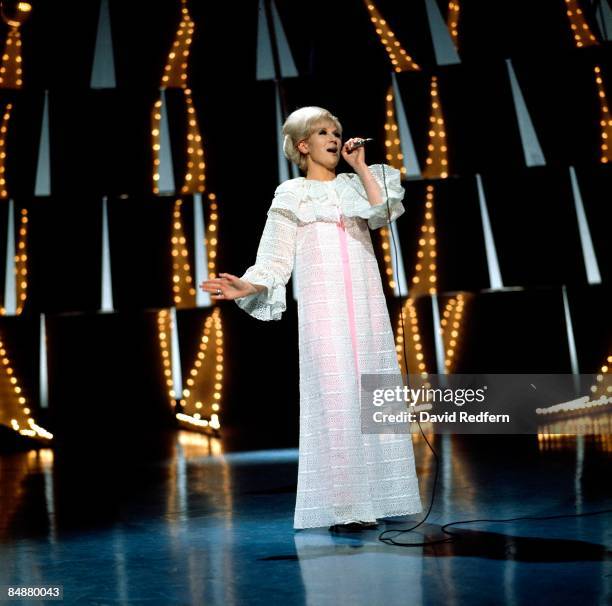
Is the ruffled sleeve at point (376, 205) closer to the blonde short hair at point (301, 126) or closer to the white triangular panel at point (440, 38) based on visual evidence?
the blonde short hair at point (301, 126)

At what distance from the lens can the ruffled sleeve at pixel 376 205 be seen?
2.91 m

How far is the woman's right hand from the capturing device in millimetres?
2752

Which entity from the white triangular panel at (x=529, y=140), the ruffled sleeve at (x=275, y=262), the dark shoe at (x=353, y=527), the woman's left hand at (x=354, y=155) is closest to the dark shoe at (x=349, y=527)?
the dark shoe at (x=353, y=527)

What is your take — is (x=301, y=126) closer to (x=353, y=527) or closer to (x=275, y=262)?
(x=275, y=262)

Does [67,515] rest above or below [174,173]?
below

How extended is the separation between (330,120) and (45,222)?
412 centimetres

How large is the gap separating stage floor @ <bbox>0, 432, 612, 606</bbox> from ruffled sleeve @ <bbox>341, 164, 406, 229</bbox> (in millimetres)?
1001

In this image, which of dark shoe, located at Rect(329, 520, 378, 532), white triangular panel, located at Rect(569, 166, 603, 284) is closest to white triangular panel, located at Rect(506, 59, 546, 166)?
white triangular panel, located at Rect(569, 166, 603, 284)

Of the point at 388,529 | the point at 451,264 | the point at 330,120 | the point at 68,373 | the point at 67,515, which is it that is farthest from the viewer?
the point at 68,373

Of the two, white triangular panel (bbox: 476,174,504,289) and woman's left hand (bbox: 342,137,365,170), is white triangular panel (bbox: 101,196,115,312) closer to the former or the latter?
white triangular panel (bbox: 476,174,504,289)

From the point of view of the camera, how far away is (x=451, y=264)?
21.3 feet

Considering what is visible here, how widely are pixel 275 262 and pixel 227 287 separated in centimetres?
28

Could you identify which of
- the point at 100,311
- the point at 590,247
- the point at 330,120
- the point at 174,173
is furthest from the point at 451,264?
the point at 330,120

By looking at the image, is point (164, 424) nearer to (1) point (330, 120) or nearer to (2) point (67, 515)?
(2) point (67, 515)
